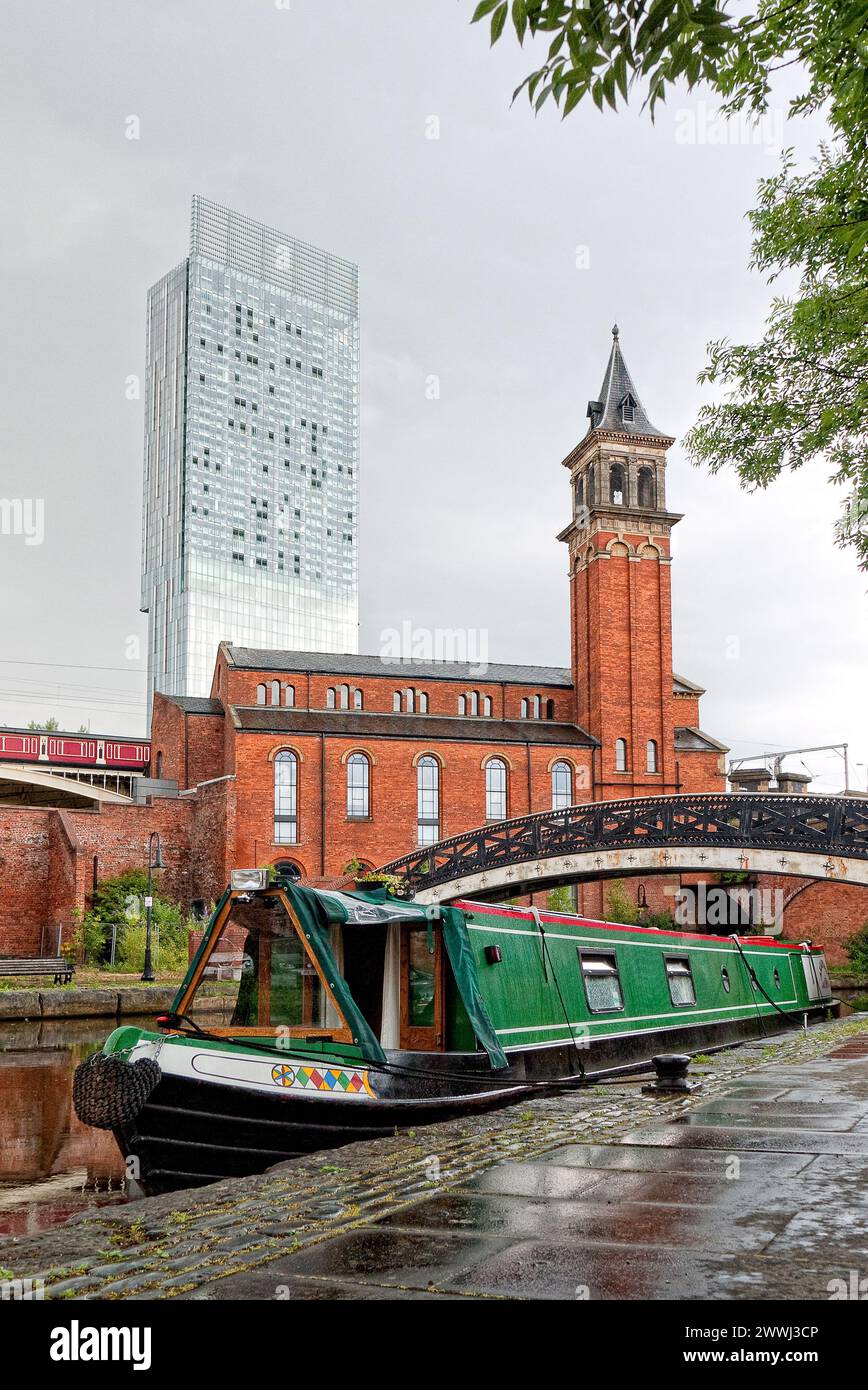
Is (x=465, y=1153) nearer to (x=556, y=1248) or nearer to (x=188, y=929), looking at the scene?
(x=556, y=1248)

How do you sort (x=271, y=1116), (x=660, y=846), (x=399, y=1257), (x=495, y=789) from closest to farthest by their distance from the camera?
(x=399, y=1257)
(x=271, y=1116)
(x=660, y=846)
(x=495, y=789)

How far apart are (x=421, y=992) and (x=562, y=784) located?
30903mm

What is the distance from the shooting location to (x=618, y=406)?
1727 inches

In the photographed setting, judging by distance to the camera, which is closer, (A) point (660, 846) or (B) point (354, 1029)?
(B) point (354, 1029)

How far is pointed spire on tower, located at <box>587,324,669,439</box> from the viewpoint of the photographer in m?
43.0

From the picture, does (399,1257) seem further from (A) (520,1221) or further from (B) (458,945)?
(B) (458,945)

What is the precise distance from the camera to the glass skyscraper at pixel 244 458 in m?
117

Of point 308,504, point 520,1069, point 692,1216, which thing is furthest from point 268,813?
point 308,504

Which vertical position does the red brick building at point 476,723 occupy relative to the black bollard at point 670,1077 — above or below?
above

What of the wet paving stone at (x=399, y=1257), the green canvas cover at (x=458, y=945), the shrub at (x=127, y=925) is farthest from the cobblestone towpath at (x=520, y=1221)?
the shrub at (x=127, y=925)

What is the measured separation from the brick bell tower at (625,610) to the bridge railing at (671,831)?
32.6 ft

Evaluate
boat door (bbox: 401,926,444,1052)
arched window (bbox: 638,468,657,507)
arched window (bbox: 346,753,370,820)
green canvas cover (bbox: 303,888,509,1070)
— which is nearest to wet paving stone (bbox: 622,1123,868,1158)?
green canvas cover (bbox: 303,888,509,1070)

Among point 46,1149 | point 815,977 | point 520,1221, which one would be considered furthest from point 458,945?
point 815,977

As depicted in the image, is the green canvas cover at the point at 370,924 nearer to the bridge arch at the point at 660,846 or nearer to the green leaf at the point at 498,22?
the green leaf at the point at 498,22
